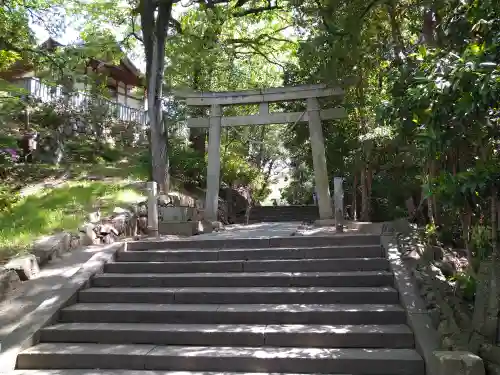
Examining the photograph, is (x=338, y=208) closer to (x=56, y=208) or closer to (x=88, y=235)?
(x=88, y=235)

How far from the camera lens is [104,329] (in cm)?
536

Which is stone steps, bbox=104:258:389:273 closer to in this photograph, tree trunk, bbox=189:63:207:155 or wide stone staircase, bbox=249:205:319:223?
tree trunk, bbox=189:63:207:155

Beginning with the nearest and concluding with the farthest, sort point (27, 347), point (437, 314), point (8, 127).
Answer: point (437, 314), point (27, 347), point (8, 127)

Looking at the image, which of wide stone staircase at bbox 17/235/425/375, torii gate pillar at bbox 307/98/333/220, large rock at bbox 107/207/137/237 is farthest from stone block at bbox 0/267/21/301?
torii gate pillar at bbox 307/98/333/220

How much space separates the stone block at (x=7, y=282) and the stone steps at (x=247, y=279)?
1088mm

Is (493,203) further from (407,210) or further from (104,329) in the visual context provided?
(407,210)

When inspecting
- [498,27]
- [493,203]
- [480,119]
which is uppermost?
[498,27]

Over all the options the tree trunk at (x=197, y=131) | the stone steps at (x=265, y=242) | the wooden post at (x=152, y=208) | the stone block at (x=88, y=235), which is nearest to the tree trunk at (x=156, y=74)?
the wooden post at (x=152, y=208)

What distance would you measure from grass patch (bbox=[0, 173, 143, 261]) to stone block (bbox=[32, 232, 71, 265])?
0.60 feet

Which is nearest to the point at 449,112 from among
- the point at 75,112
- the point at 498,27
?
the point at 498,27

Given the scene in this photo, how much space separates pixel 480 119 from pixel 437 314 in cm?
216

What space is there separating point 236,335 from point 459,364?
7.83 ft

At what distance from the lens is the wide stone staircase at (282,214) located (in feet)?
62.7

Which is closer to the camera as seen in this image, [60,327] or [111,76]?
[60,327]
